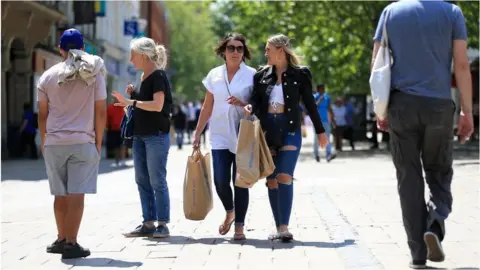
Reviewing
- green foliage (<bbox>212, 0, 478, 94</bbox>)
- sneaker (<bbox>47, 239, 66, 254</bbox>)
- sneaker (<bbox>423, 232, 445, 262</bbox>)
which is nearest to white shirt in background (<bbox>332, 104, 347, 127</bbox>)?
green foliage (<bbox>212, 0, 478, 94</bbox>)

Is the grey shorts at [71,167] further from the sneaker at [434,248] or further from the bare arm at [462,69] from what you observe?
the bare arm at [462,69]

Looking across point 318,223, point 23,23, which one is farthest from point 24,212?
point 23,23

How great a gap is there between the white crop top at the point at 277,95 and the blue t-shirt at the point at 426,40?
6.76 ft

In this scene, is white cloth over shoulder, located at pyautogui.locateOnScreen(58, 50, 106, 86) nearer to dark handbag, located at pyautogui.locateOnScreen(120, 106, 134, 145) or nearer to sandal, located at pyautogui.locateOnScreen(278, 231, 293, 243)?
dark handbag, located at pyautogui.locateOnScreen(120, 106, 134, 145)

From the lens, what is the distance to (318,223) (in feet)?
32.0

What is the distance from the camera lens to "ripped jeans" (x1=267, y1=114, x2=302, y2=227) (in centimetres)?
839

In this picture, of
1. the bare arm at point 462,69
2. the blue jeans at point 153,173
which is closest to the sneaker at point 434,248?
the bare arm at point 462,69

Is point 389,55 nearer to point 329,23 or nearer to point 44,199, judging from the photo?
point 44,199

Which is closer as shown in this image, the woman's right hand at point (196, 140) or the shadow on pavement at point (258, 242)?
the shadow on pavement at point (258, 242)

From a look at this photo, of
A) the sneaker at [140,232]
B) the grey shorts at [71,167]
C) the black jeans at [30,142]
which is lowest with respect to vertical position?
the black jeans at [30,142]

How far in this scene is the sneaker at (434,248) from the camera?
247 inches

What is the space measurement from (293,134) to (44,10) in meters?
20.6

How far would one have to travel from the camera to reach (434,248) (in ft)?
20.7

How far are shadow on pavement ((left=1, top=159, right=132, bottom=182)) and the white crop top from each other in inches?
423
